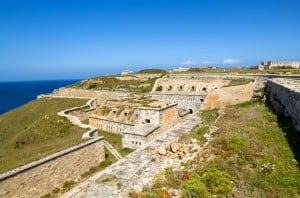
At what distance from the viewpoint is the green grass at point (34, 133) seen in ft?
43.4

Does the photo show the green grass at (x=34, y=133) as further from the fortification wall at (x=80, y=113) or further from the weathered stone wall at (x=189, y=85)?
the weathered stone wall at (x=189, y=85)

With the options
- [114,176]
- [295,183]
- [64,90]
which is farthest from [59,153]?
[64,90]

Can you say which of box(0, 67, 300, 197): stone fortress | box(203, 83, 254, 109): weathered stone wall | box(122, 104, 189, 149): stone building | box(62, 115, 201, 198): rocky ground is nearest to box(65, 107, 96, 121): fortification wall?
box(0, 67, 300, 197): stone fortress

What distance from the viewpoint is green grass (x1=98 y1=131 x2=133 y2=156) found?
1649 cm

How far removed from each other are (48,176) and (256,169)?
372 inches

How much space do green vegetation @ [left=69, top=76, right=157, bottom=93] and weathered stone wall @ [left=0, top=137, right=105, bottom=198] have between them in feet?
60.5

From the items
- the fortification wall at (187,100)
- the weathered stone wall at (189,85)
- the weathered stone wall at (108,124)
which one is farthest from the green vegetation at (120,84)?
the weathered stone wall at (108,124)

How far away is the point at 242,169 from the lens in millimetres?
7117

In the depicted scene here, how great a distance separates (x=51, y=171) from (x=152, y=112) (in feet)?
27.3

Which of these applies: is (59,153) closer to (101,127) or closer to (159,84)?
(101,127)

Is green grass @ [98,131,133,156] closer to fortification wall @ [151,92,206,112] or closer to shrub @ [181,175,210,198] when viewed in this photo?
fortification wall @ [151,92,206,112]

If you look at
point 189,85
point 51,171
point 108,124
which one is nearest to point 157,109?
point 108,124

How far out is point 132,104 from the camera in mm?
21422

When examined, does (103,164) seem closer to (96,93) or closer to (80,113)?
(80,113)
